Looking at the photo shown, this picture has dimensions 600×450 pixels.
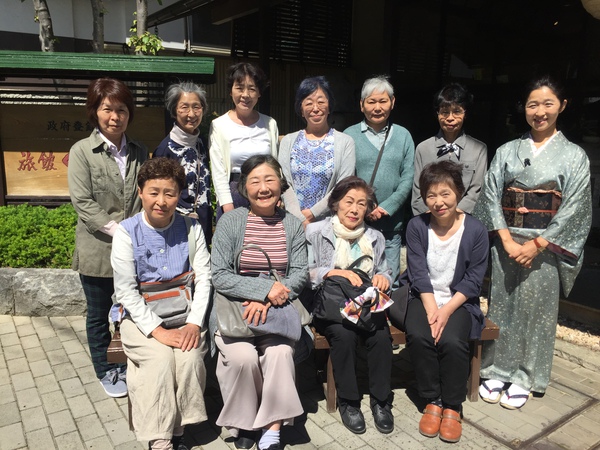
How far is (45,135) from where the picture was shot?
5191mm

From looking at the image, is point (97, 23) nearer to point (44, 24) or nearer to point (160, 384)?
point (44, 24)

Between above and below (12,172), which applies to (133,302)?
below

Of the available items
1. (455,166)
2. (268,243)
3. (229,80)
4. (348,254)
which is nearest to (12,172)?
(229,80)

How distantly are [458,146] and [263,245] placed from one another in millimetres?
1796

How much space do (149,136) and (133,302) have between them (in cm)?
283

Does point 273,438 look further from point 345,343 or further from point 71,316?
point 71,316

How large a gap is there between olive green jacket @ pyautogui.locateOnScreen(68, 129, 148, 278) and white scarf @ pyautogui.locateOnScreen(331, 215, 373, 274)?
147cm

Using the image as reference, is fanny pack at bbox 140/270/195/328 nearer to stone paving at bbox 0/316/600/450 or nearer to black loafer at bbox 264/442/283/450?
stone paving at bbox 0/316/600/450

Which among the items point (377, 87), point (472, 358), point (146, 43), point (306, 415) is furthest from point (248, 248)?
point (146, 43)

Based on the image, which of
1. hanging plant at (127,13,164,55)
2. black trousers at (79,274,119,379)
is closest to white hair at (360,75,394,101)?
black trousers at (79,274,119,379)

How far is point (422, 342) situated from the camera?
320 centimetres

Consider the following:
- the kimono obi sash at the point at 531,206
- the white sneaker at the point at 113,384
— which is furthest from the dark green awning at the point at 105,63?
the kimono obi sash at the point at 531,206

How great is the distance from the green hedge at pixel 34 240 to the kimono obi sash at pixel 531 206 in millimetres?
4280

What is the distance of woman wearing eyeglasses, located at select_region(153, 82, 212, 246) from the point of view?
140 inches
